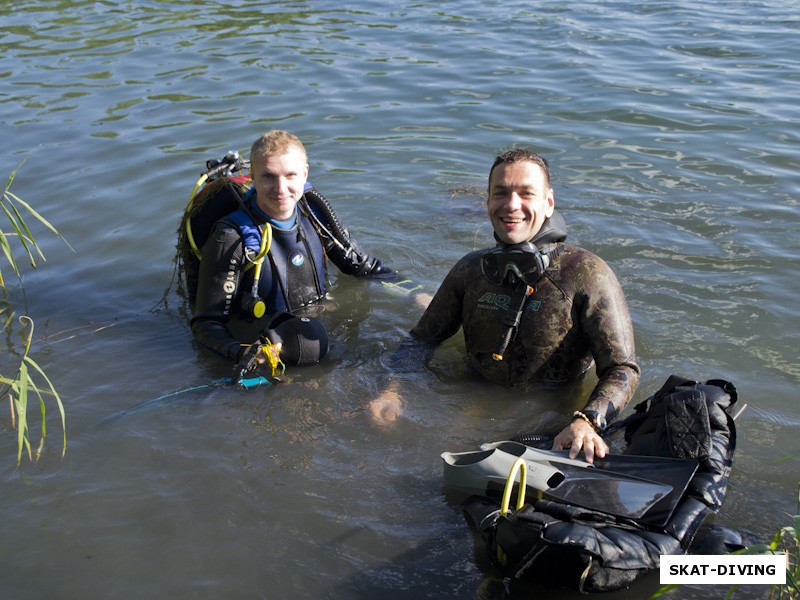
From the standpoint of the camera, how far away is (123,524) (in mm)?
3797

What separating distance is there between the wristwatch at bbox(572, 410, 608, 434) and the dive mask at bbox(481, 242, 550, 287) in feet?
2.37

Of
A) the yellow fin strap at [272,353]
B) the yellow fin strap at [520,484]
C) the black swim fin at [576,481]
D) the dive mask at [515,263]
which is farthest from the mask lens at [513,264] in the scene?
the yellow fin strap at [272,353]

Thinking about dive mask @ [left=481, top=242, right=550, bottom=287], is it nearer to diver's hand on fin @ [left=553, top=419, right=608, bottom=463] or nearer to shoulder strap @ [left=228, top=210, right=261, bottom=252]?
diver's hand on fin @ [left=553, top=419, right=608, bottom=463]

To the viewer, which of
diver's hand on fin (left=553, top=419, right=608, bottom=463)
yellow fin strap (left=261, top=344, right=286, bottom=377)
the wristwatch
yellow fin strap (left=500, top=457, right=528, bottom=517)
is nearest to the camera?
yellow fin strap (left=500, top=457, right=528, bottom=517)

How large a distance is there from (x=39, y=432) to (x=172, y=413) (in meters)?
0.66

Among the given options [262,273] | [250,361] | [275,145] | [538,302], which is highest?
[275,145]

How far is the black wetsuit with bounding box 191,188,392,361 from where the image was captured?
513 cm

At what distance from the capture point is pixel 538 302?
4293mm

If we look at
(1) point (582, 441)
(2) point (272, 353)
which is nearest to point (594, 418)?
(1) point (582, 441)

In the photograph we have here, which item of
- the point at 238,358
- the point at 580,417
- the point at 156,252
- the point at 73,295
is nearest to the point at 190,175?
the point at 156,252

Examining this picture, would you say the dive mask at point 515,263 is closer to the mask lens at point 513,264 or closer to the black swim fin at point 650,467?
the mask lens at point 513,264

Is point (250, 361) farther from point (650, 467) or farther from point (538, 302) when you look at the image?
point (650, 467)

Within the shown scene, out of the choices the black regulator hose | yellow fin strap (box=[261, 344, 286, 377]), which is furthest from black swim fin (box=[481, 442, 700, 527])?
the black regulator hose

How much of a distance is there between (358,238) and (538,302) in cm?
292
